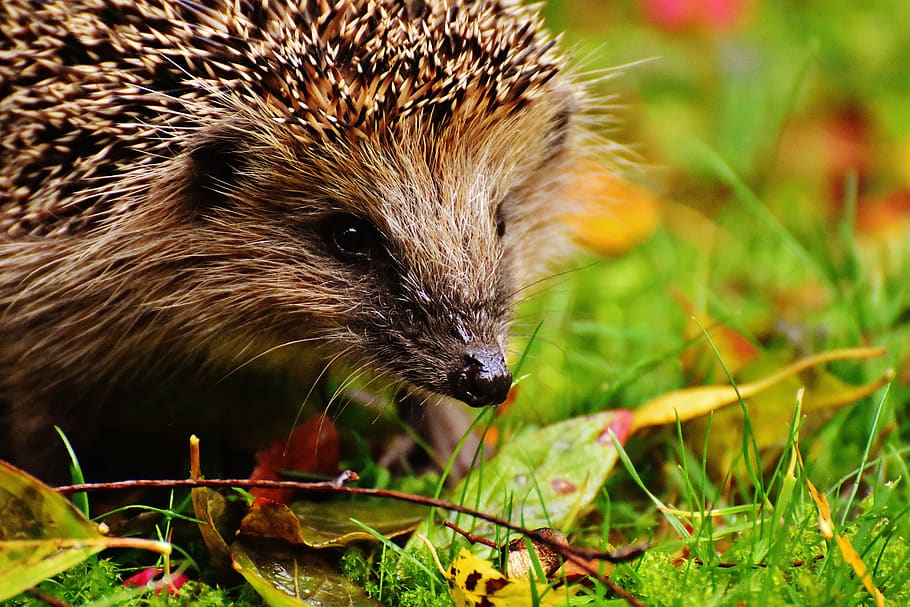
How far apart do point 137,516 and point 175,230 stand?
2.05 ft

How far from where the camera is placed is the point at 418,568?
1881mm

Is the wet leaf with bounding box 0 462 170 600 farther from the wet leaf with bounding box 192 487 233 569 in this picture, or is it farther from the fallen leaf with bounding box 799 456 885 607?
the fallen leaf with bounding box 799 456 885 607

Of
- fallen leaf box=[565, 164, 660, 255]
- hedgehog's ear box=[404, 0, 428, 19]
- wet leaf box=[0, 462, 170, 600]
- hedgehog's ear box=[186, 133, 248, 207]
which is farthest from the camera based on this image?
fallen leaf box=[565, 164, 660, 255]

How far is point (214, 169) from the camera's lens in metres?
2.17

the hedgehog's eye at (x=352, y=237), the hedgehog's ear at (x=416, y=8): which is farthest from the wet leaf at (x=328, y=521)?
the hedgehog's ear at (x=416, y=8)

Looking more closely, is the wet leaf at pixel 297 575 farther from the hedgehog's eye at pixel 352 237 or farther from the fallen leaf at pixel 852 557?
the fallen leaf at pixel 852 557

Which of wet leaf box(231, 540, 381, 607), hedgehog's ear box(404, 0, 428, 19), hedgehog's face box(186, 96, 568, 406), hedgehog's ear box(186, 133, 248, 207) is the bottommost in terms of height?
wet leaf box(231, 540, 381, 607)

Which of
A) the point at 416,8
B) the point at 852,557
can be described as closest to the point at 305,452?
the point at 416,8

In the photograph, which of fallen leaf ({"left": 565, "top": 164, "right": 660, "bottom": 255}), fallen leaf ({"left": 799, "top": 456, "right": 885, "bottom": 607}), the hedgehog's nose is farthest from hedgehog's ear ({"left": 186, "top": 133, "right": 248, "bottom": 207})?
fallen leaf ({"left": 565, "top": 164, "right": 660, "bottom": 255})

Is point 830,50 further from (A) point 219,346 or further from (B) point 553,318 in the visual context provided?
(A) point 219,346

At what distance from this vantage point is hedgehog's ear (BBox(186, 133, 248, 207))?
2109 millimetres

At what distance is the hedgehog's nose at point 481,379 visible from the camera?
1986 mm

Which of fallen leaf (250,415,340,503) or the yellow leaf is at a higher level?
the yellow leaf

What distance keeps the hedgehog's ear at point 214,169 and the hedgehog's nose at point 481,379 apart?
Answer: 2.09ft
